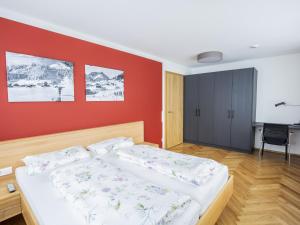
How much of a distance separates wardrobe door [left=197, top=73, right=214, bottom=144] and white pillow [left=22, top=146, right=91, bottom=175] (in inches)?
130

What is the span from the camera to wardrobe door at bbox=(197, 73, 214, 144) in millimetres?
4387

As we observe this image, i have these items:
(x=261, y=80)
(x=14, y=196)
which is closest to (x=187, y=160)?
(x=14, y=196)

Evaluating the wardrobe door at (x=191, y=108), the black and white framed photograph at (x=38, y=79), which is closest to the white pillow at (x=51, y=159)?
the black and white framed photograph at (x=38, y=79)

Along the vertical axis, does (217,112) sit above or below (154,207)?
above

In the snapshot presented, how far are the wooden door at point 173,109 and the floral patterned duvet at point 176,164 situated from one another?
2054 millimetres

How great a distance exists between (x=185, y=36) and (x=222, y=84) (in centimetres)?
207

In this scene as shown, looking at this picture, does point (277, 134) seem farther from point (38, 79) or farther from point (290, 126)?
point (38, 79)

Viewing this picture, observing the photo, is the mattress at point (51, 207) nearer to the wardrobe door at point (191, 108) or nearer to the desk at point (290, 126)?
the desk at point (290, 126)

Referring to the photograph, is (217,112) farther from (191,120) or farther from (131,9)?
(131,9)

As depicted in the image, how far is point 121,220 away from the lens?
99 centimetres

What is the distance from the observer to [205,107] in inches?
177

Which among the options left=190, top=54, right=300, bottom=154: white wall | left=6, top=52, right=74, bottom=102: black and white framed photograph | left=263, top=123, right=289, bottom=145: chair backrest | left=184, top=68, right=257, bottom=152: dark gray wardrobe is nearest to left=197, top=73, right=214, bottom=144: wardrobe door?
left=184, top=68, right=257, bottom=152: dark gray wardrobe

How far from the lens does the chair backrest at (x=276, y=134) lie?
3393 mm

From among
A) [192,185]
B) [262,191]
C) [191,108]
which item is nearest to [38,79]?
[192,185]
